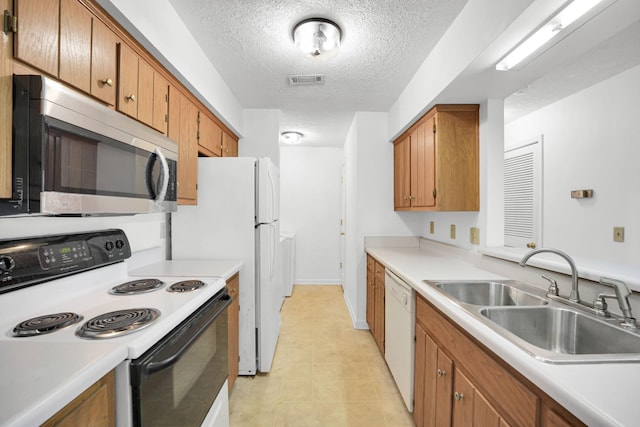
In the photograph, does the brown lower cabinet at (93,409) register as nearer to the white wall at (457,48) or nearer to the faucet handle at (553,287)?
the faucet handle at (553,287)

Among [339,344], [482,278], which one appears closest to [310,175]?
[339,344]

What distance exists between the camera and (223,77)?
100 inches

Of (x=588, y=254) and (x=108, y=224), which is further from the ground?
(x=108, y=224)

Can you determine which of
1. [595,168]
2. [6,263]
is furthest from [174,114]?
[595,168]

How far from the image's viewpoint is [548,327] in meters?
1.24

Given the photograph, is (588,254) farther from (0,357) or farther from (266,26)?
(0,357)

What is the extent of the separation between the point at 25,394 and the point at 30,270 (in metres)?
0.66

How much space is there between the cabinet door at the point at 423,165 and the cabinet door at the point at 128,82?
2.02m

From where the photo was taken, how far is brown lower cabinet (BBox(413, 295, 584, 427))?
0.78 meters

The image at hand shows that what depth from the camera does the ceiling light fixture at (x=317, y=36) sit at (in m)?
1.77

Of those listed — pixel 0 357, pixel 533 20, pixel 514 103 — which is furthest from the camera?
pixel 514 103

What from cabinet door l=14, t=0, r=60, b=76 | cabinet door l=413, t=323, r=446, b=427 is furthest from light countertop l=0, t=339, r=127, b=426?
cabinet door l=413, t=323, r=446, b=427

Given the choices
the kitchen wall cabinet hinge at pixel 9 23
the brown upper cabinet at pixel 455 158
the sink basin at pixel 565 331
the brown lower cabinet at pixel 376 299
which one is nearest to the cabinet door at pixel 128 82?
the kitchen wall cabinet hinge at pixel 9 23

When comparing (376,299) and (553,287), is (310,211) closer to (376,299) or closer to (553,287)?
(376,299)
